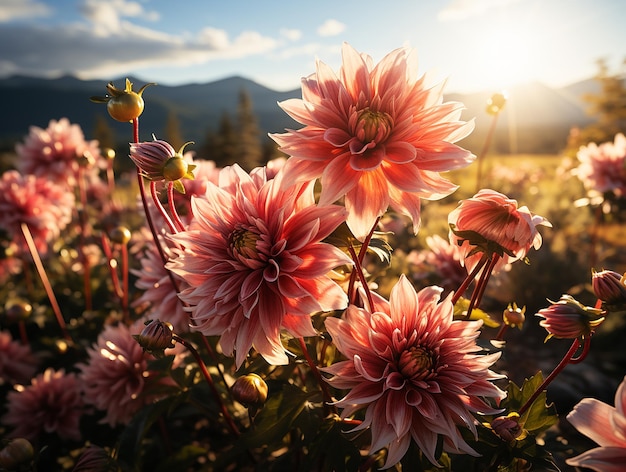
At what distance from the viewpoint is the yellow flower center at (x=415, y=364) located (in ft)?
3.78

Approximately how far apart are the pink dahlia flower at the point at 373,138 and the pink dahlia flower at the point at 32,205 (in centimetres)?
266

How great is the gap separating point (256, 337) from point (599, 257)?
590 cm

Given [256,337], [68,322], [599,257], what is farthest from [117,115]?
[599,257]

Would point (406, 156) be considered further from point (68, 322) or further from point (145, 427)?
point (68, 322)

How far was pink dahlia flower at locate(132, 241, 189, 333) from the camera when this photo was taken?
1784 millimetres

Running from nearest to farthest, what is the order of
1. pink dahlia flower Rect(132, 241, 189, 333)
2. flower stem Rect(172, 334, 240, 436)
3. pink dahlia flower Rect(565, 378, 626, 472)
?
pink dahlia flower Rect(565, 378, 626, 472) < flower stem Rect(172, 334, 240, 436) < pink dahlia flower Rect(132, 241, 189, 333)

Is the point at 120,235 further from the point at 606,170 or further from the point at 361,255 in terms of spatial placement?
the point at 606,170

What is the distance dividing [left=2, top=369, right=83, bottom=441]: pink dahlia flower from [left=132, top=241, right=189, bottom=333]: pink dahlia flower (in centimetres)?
102

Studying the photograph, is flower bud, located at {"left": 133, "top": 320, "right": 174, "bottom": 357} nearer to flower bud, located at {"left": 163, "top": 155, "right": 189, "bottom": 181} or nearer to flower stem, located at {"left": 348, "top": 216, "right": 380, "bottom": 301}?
flower bud, located at {"left": 163, "top": 155, "right": 189, "bottom": 181}

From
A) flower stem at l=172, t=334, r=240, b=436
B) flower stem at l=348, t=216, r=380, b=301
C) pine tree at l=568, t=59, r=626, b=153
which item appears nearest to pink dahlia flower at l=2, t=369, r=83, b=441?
flower stem at l=172, t=334, r=240, b=436

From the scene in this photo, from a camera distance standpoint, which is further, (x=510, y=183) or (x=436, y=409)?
(x=510, y=183)

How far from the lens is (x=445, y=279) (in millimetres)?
2318

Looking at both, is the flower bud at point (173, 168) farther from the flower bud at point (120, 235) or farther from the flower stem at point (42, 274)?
the flower stem at point (42, 274)

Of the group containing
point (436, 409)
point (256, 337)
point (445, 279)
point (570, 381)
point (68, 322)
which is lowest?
point (570, 381)
